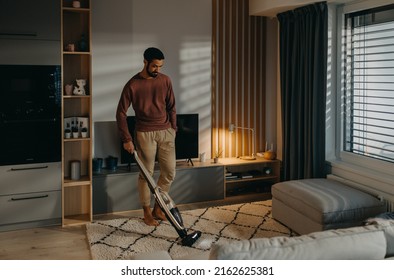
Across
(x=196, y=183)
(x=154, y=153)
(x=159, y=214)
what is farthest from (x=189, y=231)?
(x=196, y=183)

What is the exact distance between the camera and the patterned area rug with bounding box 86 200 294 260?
3.65m

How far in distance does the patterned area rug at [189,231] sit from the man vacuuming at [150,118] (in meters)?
0.24

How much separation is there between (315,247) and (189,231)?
246 centimetres

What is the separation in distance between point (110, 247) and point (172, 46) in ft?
7.88

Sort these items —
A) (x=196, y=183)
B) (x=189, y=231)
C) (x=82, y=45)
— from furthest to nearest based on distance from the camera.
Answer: (x=196, y=183) → (x=82, y=45) → (x=189, y=231)

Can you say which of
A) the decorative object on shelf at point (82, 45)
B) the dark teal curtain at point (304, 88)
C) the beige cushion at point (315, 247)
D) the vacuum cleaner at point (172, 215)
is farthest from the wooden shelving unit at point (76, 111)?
the beige cushion at point (315, 247)

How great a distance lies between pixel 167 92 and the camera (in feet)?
13.9

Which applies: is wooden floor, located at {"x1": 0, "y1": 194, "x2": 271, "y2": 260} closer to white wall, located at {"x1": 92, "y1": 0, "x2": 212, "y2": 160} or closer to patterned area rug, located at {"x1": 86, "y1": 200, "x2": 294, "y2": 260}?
patterned area rug, located at {"x1": 86, "y1": 200, "x2": 294, "y2": 260}

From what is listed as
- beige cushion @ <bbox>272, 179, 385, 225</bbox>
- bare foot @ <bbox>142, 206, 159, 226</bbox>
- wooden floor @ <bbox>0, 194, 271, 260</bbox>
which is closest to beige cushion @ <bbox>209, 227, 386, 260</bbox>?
beige cushion @ <bbox>272, 179, 385, 225</bbox>

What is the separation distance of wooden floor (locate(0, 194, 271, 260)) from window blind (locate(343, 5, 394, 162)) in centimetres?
277

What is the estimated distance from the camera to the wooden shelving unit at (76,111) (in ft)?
14.6

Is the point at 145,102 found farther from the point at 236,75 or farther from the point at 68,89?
the point at 236,75

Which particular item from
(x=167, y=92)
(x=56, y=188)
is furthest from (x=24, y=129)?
(x=167, y=92)

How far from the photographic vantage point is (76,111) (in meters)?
4.59
